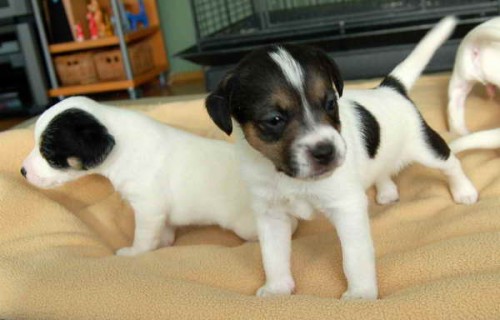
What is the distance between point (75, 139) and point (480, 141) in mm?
1236

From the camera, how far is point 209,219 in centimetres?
179

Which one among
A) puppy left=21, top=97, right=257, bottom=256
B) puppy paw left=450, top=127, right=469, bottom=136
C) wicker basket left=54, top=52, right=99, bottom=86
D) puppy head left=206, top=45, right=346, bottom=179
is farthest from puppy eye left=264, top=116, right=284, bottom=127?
wicker basket left=54, top=52, right=99, bottom=86

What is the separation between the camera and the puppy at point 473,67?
2076 mm

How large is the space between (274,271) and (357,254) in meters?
0.24

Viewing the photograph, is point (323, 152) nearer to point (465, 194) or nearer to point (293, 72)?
point (293, 72)

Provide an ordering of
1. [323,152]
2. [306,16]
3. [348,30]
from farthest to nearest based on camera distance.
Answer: [306,16]
[348,30]
[323,152]

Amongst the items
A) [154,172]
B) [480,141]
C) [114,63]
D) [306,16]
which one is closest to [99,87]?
[114,63]

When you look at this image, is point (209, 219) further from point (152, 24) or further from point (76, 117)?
point (152, 24)

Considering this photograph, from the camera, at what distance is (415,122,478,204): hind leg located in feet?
5.42

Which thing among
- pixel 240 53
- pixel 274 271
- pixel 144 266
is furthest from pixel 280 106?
pixel 240 53

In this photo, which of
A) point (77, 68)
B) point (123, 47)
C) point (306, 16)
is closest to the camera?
point (306, 16)

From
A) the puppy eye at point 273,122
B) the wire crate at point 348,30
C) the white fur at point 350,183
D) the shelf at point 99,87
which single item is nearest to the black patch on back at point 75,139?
the white fur at point 350,183

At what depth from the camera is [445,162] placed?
1683 mm

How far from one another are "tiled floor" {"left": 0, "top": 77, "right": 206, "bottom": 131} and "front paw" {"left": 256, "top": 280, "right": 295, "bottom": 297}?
9.91 ft
